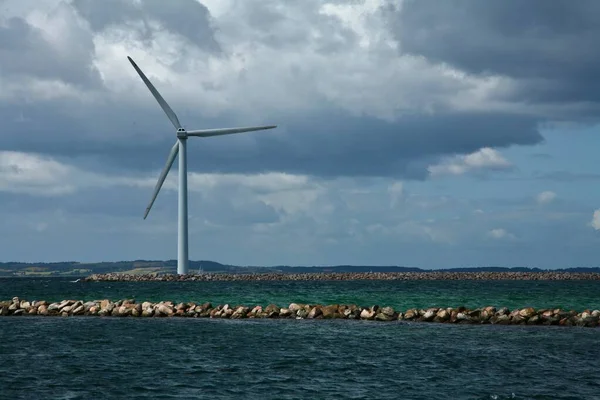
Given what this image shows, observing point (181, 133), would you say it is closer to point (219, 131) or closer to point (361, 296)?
point (219, 131)

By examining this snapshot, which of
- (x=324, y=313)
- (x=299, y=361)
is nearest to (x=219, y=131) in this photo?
(x=324, y=313)

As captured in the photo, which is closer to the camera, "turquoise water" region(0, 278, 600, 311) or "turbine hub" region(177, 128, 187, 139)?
"turquoise water" region(0, 278, 600, 311)

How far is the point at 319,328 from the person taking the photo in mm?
41250

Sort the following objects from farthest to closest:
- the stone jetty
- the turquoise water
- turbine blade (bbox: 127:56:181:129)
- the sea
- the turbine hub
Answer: the turbine hub → turbine blade (bbox: 127:56:181:129) → the turquoise water → the stone jetty → the sea

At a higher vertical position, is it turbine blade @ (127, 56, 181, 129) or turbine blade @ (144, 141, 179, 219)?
turbine blade @ (127, 56, 181, 129)

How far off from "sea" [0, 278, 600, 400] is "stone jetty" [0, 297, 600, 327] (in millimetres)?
2136

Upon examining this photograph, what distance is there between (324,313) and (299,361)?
18.6m

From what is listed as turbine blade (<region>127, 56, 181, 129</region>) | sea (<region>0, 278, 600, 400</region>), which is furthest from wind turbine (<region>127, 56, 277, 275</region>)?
sea (<region>0, 278, 600, 400</region>)

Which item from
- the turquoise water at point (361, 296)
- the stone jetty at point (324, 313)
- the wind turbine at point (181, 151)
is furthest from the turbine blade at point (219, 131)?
the stone jetty at point (324, 313)

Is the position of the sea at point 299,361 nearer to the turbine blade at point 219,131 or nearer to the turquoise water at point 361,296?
the turquoise water at point 361,296

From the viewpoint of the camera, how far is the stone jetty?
43594 mm

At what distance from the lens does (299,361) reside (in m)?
28.8

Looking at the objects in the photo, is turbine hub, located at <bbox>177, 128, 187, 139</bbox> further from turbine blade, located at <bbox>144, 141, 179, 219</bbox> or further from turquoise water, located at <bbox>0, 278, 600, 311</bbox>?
turquoise water, located at <bbox>0, 278, 600, 311</bbox>

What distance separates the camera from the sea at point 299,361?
23.0 metres
